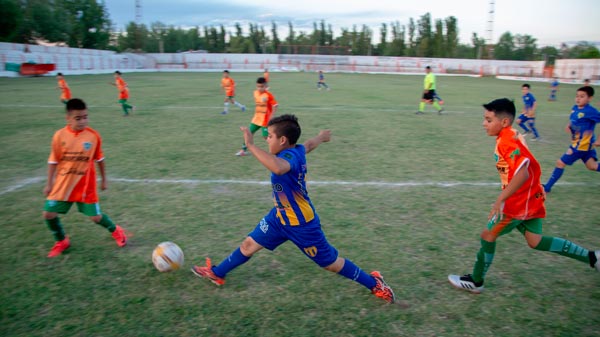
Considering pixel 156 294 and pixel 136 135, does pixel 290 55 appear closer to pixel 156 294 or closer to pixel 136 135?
pixel 136 135

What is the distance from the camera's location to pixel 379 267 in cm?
432

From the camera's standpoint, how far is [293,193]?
11.2ft

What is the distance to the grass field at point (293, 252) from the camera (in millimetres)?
3393

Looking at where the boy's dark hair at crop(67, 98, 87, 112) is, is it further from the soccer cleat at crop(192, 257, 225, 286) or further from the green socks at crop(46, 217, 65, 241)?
the soccer cleat at crop(192, 257, 225, 286)

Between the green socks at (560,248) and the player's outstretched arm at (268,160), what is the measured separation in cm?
265

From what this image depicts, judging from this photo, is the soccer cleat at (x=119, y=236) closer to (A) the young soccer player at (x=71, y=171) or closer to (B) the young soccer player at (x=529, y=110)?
(A) the young soccer player at (x=71, y=171)

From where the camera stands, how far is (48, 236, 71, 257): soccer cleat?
4.49 metres

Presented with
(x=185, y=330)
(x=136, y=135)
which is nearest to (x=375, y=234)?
(x=185, y=330)

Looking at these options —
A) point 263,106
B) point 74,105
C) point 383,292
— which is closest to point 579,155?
point 383,292

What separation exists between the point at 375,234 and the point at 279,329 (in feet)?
7.50

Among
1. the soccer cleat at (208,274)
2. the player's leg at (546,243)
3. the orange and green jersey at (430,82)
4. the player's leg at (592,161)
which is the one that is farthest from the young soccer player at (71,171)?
the orange and green jersey at (430,82)

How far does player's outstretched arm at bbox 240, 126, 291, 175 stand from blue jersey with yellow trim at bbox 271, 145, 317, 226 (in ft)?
0.42

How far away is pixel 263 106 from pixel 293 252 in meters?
5.58

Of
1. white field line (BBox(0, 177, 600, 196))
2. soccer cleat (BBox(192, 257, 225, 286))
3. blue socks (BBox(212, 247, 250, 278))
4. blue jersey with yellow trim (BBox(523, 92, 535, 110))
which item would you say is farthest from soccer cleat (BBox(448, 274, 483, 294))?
blue jersey with yellow trim (BBox(523, 92, 535, 110))
